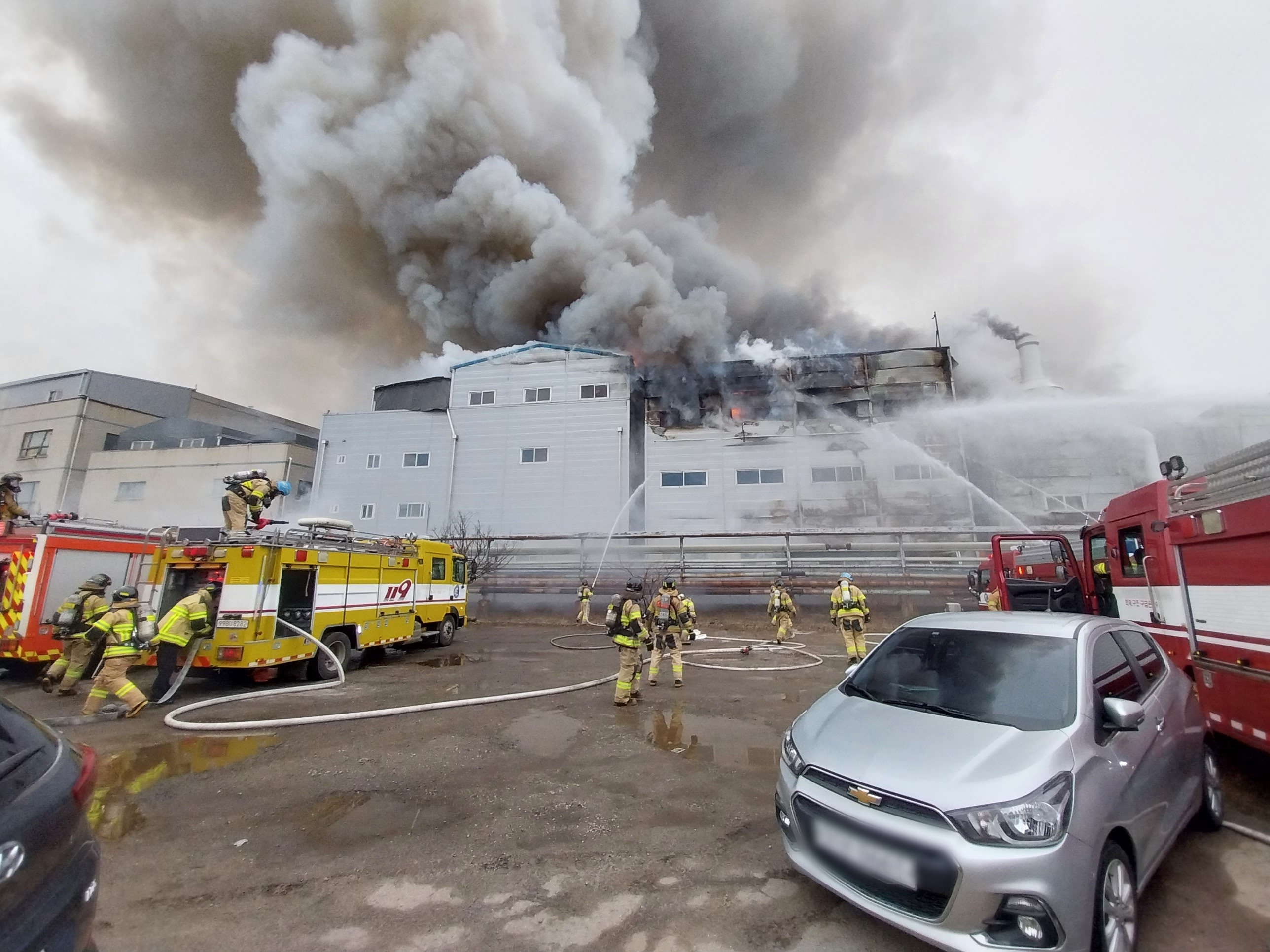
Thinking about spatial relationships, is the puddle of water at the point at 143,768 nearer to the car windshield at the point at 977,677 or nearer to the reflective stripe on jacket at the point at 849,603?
the car windshield at the point at 977,677

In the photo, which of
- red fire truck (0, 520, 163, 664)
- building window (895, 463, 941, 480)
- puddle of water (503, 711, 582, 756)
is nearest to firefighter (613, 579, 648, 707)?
puddle of water (503, 711, 582, 756)

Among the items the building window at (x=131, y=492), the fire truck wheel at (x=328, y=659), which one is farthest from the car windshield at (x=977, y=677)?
the building window at (x=131, y=492)

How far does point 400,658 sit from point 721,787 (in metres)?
8.64

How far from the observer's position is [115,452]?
1229 inches

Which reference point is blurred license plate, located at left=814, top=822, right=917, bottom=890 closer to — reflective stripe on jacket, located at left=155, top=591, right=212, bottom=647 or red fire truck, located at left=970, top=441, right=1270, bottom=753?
red fire truck, located at left=970, top=441, right=1270, bottom=753

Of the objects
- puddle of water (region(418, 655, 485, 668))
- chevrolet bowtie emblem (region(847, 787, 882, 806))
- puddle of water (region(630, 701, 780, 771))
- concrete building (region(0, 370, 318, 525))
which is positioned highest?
concrete building (region(0, 370, 318, 525))

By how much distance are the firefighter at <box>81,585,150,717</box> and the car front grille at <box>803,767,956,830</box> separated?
290 inches

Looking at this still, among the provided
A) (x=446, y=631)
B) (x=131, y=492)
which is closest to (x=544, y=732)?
(x=446, y=631)

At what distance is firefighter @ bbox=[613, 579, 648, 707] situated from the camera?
6.68 meters

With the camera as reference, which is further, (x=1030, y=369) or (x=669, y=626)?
(x=1030, y=369)

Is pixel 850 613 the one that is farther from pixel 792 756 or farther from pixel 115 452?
pixel 115 452

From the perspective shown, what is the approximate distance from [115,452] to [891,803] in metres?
41.6

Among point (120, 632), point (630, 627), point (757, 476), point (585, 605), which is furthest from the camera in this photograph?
point (757, 476)

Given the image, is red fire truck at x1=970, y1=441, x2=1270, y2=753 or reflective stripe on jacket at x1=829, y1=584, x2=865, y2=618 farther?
reflective stripe on jacket at x1=829, y1=584, x2=865, y2=618
